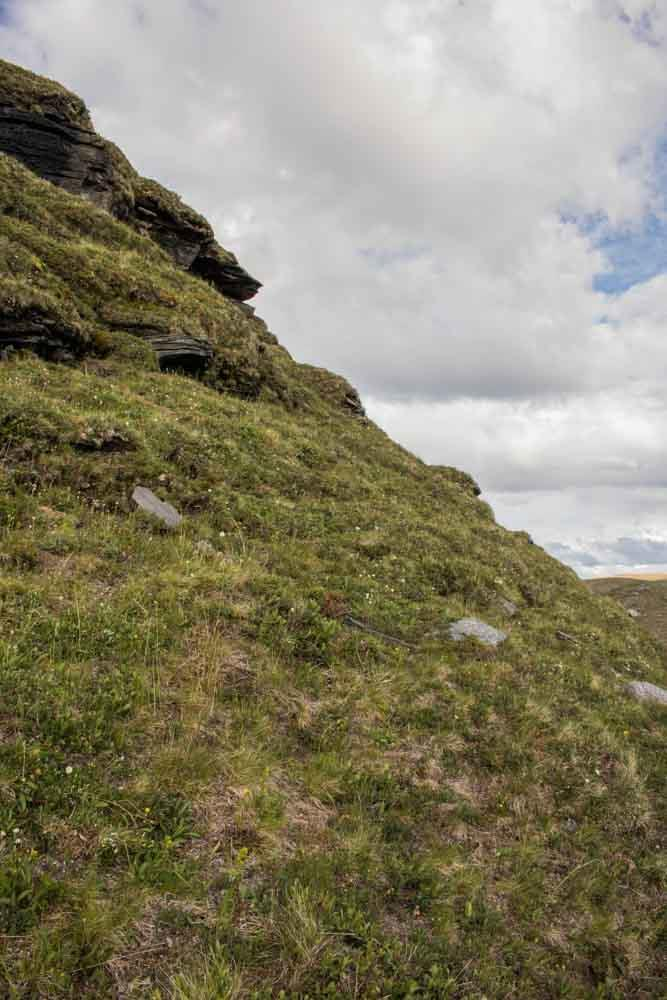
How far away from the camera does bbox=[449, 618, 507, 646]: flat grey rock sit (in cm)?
1195

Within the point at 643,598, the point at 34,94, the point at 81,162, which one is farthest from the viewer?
the point at 643,598

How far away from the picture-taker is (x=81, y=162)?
1329 inches

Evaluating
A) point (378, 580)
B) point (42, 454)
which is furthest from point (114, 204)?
point (378, 580)

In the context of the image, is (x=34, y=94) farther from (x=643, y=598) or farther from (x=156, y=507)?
(x=643, y=598)

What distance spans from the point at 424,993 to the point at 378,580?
8867 millimetres

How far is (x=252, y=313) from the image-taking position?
45.7m

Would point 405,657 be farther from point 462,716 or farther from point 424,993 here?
point 424,993

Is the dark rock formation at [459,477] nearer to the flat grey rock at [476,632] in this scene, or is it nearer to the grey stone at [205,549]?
the flat grey rock at [476,632]

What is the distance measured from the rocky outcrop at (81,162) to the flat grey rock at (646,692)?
38.4 meters

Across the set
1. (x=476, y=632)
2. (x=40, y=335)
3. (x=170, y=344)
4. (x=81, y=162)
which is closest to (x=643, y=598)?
(x=476, y=632)

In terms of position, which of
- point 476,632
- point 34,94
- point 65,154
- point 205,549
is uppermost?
point 34,94

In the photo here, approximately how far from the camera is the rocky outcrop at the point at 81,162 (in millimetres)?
32125

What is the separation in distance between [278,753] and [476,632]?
6.52 meters

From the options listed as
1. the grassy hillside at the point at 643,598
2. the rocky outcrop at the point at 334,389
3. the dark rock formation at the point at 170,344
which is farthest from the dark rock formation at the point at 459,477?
the dark rock formation at the point at 170,344
